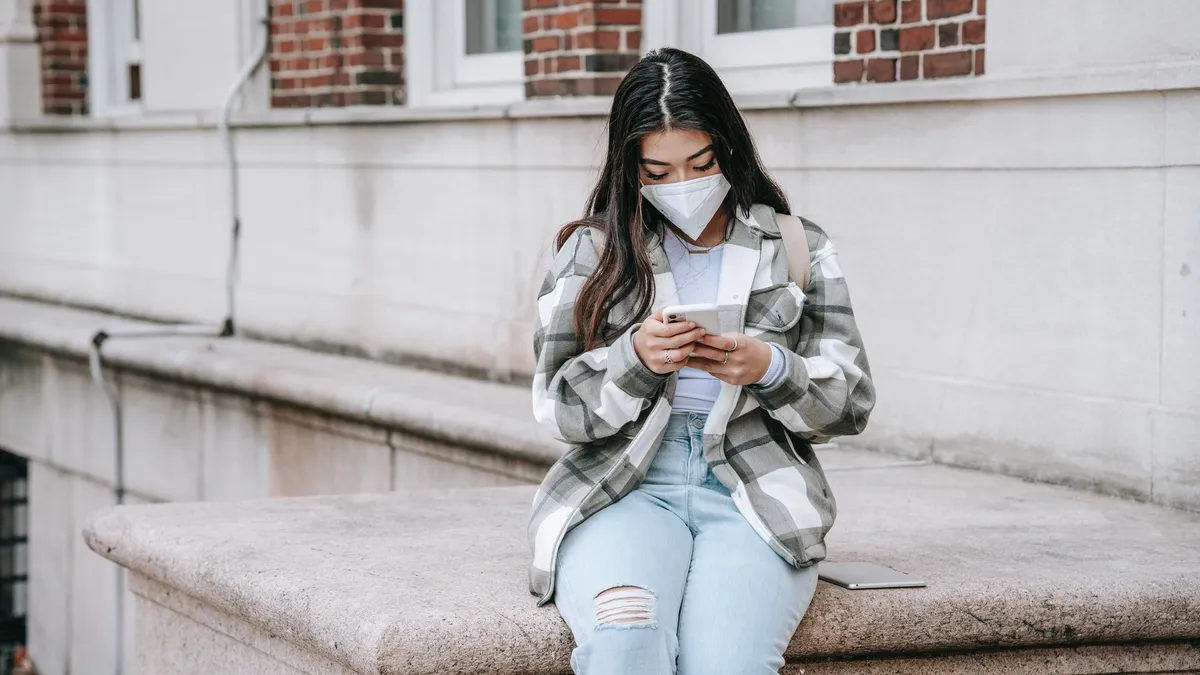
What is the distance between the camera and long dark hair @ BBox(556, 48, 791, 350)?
2.99 metres

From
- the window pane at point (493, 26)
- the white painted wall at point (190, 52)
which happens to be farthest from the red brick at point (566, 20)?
the white painted wall at point (190, 52)

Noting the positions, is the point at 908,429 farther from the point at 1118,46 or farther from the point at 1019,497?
the point at 1118,46

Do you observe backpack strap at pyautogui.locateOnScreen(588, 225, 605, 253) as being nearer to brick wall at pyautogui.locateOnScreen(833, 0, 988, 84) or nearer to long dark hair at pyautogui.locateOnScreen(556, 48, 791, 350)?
long dark hair at pyautogui.locateOnScreen(556, 48, 791, 350)

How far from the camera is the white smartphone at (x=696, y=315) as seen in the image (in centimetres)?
280

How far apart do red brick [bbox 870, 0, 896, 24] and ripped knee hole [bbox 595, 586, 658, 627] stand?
2903mm

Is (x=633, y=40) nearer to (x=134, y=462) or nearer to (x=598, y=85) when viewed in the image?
(x=598, y=85)

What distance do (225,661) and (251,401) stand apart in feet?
12.7

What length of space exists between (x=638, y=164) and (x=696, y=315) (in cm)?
40

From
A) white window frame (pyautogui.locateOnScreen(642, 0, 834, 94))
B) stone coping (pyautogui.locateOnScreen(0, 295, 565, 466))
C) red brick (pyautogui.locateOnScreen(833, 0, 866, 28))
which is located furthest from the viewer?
stone coping (pyautogui.locateOnScreen(0, 295, 565, 466))

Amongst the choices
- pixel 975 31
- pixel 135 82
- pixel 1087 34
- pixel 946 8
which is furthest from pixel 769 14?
pixel 135 82

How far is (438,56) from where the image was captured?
25.5ft

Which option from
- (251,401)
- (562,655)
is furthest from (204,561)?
(251,401)

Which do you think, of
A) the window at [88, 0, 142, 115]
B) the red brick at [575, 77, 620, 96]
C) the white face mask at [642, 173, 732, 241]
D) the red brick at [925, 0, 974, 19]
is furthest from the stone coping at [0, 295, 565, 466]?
the white face mask at [642, 173, 732, 241]

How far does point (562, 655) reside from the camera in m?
3.13
